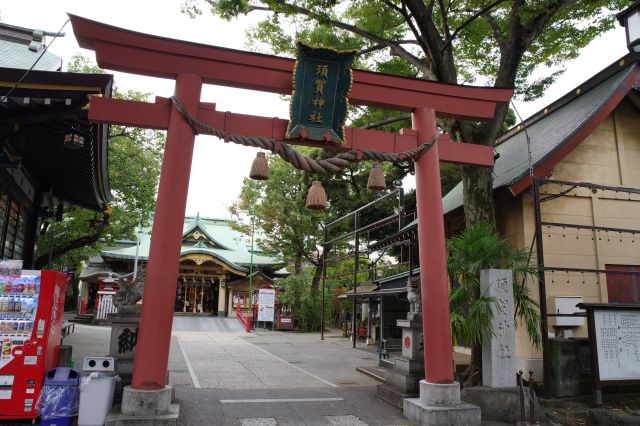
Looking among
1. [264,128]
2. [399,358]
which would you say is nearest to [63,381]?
[264,128]

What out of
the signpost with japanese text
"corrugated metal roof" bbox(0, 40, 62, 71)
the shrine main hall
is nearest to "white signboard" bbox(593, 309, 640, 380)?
the signpost with japanese text

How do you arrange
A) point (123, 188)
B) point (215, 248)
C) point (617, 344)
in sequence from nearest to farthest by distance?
point (617, 344)
point (123, 188)
point (215, 248)

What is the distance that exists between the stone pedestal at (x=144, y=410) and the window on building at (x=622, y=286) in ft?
35.6

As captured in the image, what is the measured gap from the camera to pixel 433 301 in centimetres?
748

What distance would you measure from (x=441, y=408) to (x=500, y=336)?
5.91 ft

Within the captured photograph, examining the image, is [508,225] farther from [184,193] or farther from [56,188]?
[56,188]

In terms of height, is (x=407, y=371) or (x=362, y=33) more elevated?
(x=362, y=33)

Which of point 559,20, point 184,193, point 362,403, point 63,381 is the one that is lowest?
point 362,403

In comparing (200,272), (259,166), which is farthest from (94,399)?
(200,272)

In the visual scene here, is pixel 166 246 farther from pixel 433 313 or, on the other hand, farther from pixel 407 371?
pixel 407 371

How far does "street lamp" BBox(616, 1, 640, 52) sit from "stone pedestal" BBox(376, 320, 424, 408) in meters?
11.5

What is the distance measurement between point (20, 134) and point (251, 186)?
21.4 meters

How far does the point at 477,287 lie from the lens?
28.7ft

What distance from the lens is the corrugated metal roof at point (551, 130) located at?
10.8m
